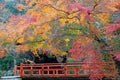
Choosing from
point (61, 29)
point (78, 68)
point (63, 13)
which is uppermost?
point (63, 13)

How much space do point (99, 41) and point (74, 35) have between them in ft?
3.46

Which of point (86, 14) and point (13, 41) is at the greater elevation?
point (86, 14)

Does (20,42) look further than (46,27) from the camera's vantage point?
Yes

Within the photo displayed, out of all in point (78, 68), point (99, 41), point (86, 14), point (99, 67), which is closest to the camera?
point (86, 14)

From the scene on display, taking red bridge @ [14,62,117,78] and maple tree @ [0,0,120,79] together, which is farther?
red bridge @ [14,62,117,78]

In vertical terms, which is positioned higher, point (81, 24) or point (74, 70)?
point (81, 24)

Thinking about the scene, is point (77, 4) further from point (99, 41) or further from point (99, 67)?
point (99, 67)

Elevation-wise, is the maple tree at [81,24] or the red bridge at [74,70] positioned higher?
the maple tree at [81,24]

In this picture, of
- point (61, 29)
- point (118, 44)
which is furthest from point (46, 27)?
point (118, 44)

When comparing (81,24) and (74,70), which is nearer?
(81,24)

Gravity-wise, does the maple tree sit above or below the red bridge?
above

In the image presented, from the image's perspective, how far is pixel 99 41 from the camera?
399 inches

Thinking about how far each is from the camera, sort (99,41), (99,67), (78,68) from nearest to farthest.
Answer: (99,41)
(99,67)
(78,68)

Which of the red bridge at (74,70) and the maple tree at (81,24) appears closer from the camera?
the maple tree at (81,24)
